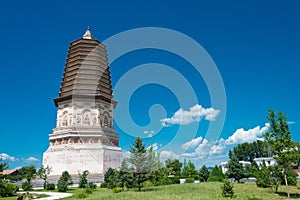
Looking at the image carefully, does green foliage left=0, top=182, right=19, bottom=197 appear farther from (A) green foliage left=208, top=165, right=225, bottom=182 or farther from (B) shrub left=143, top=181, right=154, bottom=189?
(A) green foliage left=208, top=165, right=225, bottom=182

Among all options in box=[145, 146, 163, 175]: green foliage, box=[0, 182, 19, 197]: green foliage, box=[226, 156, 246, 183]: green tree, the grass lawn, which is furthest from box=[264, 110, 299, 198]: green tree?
box=[0, 182, 19, 197]: green foliage

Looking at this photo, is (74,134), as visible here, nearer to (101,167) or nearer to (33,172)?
(101,167)

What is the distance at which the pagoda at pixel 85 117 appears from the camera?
4394 cm

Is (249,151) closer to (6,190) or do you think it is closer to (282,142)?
(282,142)

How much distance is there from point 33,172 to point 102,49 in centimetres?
2976

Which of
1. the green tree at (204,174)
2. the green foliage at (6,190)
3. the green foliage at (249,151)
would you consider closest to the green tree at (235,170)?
the green tree at (204,174)

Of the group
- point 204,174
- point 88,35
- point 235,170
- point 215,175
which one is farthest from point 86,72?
point 235,170

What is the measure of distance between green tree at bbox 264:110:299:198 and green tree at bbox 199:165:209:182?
19.6 meters

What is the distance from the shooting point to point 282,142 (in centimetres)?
1934

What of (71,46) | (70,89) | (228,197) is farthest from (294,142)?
(71,46)

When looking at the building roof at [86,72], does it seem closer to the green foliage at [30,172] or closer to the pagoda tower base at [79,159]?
the pagoda tower base at [79,159]

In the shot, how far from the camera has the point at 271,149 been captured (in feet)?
66.3

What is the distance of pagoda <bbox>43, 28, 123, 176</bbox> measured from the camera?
4394 centimetres

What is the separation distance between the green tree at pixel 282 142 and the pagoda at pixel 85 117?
30195mm
